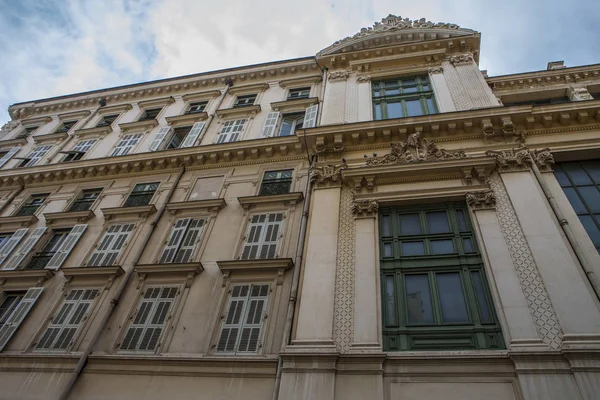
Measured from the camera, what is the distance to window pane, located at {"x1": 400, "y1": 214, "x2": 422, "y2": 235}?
10.4m

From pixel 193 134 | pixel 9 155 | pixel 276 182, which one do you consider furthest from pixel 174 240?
pixel 9 155

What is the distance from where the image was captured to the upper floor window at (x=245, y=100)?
743 inches

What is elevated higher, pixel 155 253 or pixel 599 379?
pixel 155 253

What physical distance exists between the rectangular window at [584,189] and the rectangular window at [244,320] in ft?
27.7

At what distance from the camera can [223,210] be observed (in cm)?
1309

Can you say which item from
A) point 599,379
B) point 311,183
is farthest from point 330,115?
point 599,379

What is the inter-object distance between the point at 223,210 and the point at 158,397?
20.1 feet

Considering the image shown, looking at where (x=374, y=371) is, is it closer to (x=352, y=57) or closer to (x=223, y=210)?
(x=223, y=210)

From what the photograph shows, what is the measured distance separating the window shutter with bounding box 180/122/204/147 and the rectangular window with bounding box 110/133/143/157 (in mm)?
3008

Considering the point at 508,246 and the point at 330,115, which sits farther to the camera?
the point at 330,115

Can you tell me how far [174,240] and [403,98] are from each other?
10232mm

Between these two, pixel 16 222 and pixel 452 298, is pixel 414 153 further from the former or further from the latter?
pixel 16 222

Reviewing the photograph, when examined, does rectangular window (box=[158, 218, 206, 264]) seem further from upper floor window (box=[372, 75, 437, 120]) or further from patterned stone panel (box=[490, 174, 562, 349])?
patterned stone panel (box=[490, 174, 562, 349])

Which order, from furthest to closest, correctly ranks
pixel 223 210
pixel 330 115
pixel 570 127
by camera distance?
pixel 330 115 → pixel 223 210 → pixel 570 127
